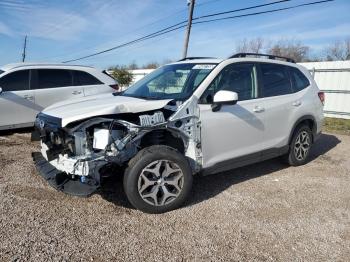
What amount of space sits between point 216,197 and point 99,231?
65.9 inches

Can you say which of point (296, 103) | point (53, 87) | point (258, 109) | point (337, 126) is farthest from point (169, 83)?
point (337, 126)

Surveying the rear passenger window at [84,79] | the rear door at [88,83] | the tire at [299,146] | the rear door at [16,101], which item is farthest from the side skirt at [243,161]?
the rear passenger window at [84,79]

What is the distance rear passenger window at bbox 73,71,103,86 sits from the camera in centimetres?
847

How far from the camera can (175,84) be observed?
15.4 feet

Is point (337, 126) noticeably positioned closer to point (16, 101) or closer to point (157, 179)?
point (157, 179)

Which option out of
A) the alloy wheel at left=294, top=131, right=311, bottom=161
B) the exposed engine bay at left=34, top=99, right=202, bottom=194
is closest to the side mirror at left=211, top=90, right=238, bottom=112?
the exposed engine bay at left=34, top=99, right=202, bottom=194

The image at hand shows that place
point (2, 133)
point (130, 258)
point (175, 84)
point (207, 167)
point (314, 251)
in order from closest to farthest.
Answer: point (130, 258)
point (314, 251)
point (207, 167)
point (175, 84)
point (2, 133)

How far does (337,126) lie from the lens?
36.9 ft

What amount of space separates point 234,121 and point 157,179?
1.35 metres

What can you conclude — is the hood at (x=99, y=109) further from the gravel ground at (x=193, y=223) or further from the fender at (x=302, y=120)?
the fender at (x=302, y=120)

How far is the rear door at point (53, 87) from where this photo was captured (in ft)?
25.8

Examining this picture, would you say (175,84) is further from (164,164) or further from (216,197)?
(216,197)

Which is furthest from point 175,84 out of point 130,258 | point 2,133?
point 2,133

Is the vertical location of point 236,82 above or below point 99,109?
above
